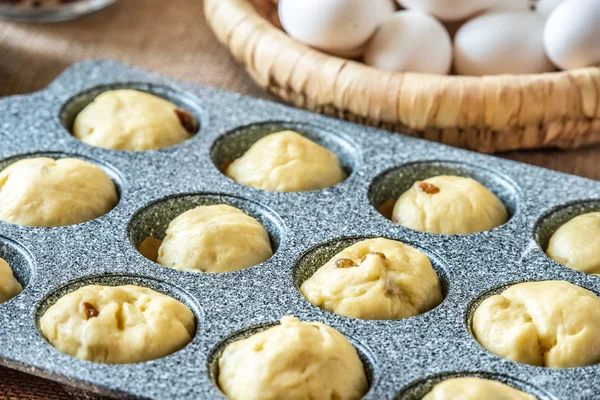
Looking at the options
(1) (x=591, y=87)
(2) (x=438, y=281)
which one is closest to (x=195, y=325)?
(2) (x=438, y=281)

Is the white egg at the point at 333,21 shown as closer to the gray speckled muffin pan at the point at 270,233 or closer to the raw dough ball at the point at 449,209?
the gray speckled muffin pan at the point at 270,233

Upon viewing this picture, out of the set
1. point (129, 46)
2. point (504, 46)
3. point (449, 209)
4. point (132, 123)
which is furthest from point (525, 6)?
point (129, 46)

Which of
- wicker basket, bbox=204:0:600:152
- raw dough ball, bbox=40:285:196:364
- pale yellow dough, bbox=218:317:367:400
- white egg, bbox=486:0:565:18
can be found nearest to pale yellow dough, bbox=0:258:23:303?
raw dough ball, bbox=40:285:196:364

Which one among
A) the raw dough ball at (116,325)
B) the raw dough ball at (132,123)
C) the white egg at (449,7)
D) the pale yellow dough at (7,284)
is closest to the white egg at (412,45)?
the white egg at (449,7)

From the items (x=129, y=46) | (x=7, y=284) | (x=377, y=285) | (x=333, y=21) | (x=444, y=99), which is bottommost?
(x=129, y=46)

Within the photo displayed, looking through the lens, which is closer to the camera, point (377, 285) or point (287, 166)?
point (377, 285)

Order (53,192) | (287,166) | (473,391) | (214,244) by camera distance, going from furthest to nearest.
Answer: (287,166) → (53,192) → (214,244) → (473,391)

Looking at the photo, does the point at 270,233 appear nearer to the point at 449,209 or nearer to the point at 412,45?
the point at 449,209
